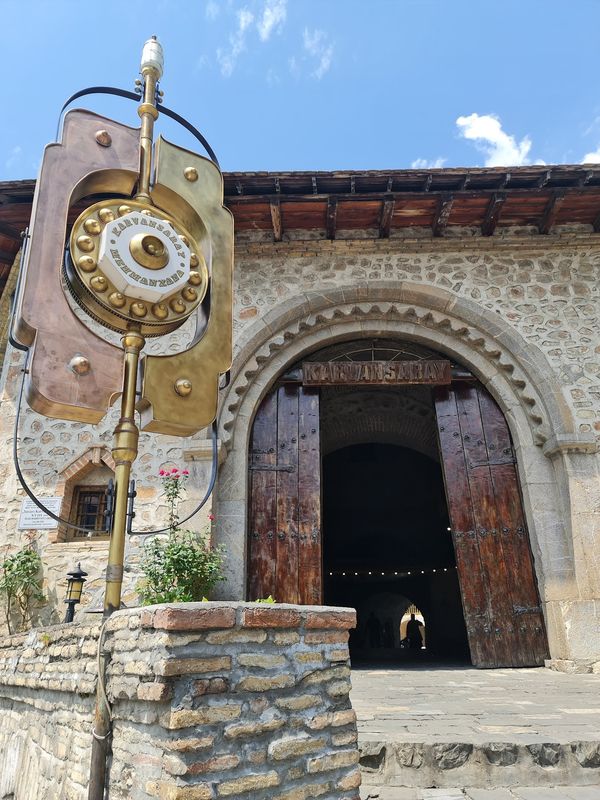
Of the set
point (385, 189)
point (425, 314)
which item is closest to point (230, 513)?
point (425, 314)

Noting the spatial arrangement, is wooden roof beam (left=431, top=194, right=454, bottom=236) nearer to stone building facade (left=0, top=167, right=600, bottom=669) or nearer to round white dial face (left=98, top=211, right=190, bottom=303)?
stone building facade (left=0, top=167, right=600, bottom=669)

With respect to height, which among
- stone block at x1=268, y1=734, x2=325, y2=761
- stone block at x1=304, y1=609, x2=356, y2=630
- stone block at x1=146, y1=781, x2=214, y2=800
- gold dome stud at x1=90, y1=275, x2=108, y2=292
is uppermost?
gold dome stud at x1=90, y1=275, x2=108, y2=292

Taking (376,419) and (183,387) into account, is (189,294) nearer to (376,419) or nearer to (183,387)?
(183,387)

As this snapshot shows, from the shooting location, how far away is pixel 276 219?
283 inches

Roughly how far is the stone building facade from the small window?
17 centimetres

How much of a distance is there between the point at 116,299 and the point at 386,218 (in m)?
5.43

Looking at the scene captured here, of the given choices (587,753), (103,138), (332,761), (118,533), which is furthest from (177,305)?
(587,753)

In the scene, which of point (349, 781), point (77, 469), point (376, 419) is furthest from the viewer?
point (376, 419)

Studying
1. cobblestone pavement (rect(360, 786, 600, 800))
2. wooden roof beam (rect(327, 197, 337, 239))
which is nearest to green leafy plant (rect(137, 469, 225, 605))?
cobblestone pavement (rect(360, 786, 600, 800))

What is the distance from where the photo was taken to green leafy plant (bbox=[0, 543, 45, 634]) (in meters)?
5.80

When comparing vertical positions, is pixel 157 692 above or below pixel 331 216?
below

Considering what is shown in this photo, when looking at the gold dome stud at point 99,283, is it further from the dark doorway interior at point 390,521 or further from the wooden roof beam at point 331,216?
Result: the dark doorway interior at point 390,521

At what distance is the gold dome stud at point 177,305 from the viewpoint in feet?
9.26

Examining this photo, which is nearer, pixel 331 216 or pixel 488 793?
pixel 488 793
